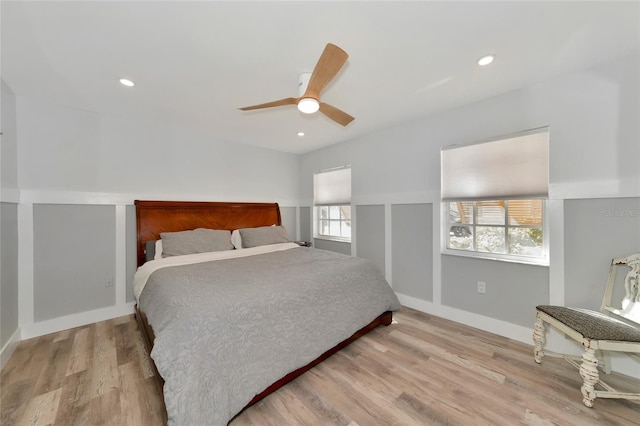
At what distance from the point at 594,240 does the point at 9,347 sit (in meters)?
5.06

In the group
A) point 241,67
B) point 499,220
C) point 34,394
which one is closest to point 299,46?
point 241,67

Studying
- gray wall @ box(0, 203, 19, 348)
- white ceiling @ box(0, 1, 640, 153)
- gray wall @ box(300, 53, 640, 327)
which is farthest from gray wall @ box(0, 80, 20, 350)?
gray wall @ box(300, 53, 640, 327)

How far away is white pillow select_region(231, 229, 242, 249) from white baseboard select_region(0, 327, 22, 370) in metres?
2.16

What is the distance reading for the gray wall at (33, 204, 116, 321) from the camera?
2.47 metres

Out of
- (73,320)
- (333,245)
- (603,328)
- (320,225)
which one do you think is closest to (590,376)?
(603,328)

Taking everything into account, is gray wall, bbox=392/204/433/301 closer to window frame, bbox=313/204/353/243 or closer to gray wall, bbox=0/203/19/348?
window frame, bbox=313/204/353/243

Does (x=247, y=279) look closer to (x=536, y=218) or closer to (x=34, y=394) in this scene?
(x=34, y=394)

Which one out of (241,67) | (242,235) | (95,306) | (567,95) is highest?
(241,67)

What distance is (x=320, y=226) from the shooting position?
4.58 metres

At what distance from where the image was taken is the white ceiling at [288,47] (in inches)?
55.0

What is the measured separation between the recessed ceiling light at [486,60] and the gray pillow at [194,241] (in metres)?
3.35

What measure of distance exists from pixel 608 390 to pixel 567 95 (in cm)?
227

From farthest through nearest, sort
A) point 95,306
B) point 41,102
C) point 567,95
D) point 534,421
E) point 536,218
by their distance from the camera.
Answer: point 95,306
point 41,102
point 536,218
point 567,95
point 534,421

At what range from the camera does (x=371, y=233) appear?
141 inches
